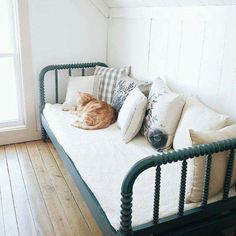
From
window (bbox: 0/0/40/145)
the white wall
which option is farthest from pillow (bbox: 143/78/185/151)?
window (bbox: 0/0/40/145)

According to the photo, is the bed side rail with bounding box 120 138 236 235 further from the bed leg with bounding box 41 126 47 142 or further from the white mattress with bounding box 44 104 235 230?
the bed leg with bounding box 41 126 47 142

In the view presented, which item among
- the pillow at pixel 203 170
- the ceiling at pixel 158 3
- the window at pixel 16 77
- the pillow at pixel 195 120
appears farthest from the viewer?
the window at pixel 16 77

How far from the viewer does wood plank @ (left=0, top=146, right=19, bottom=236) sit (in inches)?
80.4

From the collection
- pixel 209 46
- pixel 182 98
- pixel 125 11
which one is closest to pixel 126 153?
pixel 182 98

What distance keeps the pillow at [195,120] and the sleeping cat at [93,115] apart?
2.52ft

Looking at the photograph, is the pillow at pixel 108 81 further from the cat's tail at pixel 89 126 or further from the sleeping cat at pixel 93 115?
the cat's tail at pixel 89 126

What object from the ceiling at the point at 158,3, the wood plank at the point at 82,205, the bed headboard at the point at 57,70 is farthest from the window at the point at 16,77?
the ceiling at the point at 158,3

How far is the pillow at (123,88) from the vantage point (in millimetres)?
2590

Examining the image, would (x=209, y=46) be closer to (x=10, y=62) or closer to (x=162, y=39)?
(x=162, y=39)

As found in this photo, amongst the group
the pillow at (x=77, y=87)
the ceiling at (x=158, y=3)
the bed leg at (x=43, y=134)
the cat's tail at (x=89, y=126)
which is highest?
the ceiling at (x=158, y=3)

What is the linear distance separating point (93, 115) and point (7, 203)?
99 centimetres

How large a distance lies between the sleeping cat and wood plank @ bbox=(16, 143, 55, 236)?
61 centimetres

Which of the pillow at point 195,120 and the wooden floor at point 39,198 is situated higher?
the pillow at point 195,120

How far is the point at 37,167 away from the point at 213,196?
176cm
